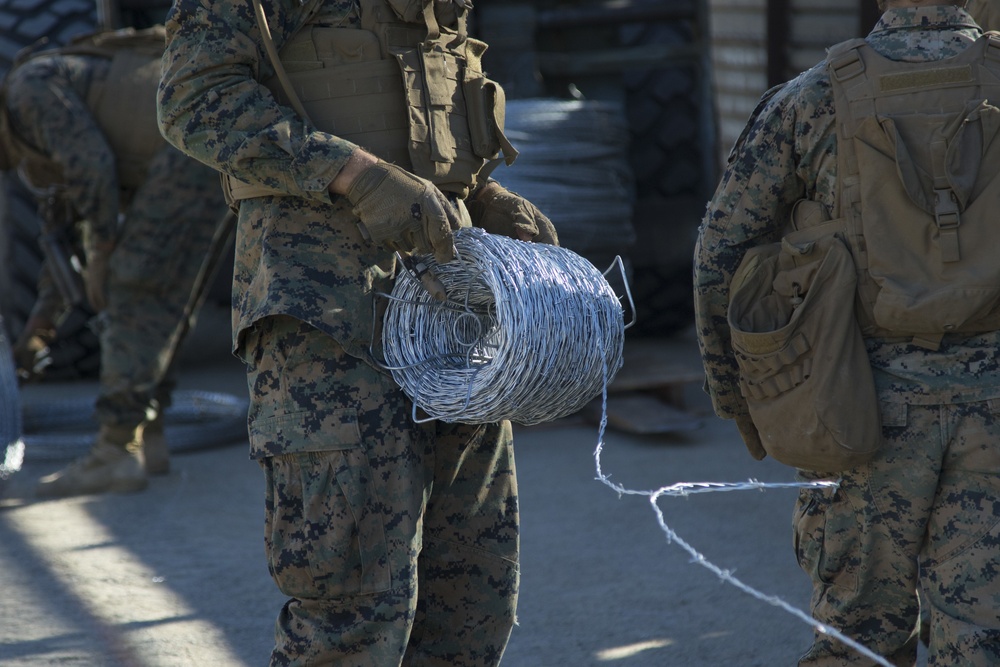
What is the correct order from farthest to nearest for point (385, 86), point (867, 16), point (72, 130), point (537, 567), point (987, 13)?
point (867, 16) < point (72, 130) < point (537, 567) < point (987, 13) < point (385, 86)

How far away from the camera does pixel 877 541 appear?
2580 millimetres

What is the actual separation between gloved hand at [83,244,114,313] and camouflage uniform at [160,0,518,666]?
2898mm

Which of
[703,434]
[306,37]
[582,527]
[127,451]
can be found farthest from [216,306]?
[306,37]

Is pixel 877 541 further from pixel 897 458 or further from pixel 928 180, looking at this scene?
pixel 928 180

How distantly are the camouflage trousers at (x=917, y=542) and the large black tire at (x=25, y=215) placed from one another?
16.8 ft

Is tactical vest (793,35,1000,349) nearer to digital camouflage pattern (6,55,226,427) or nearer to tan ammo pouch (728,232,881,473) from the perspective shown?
tan ammo pouch (728,232,881,473)

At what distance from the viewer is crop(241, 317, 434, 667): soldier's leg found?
246cm

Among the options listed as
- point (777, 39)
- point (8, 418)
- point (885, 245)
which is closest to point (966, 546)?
point (885, 245)

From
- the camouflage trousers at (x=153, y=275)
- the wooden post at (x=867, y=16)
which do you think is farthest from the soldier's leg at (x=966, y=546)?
the wooden post at (x=867, y=16)

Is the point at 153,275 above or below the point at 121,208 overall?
below

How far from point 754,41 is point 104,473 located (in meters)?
4.68

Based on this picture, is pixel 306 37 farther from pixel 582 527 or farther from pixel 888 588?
pixel 582 527

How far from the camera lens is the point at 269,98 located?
248 centimetres

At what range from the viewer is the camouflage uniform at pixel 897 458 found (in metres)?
2.47
